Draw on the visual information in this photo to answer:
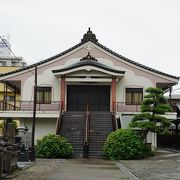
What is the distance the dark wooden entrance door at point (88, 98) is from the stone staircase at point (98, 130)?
270cm

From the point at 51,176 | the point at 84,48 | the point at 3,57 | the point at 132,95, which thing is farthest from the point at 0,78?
the point at 3,57

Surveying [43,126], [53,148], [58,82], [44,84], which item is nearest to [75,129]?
[53,148]

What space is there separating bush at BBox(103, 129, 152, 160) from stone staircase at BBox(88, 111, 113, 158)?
1073 millimetres

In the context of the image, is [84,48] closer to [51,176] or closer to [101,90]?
[101,90]

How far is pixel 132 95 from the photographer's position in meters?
40.5

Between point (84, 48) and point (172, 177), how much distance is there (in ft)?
81.5

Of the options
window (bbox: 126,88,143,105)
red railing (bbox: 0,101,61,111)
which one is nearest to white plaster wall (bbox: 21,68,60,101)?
red railing (bbox: 0,101,61,111)

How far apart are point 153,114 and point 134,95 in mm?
8938

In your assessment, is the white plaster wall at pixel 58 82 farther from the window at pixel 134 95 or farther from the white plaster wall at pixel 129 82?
the window at pixel 134 95

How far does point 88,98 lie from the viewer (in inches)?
1593

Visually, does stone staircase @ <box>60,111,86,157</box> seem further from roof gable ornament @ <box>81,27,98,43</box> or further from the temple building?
roof gable ornament @ <box>81,27,98,43</box>

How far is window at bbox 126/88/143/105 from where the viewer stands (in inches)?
1593

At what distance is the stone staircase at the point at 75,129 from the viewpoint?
31.5 m

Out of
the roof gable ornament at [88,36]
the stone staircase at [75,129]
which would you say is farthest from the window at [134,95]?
the roof gable ornament at [88,36]
